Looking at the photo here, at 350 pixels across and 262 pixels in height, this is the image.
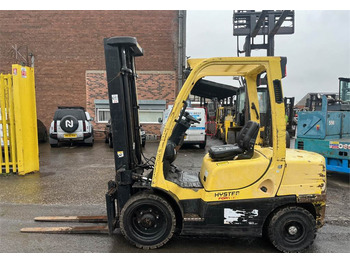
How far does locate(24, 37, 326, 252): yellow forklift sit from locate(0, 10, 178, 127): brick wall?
15.9 meters

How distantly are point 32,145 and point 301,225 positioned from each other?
7.49 m

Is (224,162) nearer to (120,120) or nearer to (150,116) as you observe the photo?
(120,120)

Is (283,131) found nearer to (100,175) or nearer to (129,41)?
(129,41)

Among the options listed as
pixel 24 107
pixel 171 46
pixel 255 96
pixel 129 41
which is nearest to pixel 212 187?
pixel 255 96

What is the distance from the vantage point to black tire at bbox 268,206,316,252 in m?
3.58

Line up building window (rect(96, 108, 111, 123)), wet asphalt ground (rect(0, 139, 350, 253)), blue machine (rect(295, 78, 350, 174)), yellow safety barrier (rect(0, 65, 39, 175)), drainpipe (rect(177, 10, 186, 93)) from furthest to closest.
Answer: building window (rect(96, 108, 111, 123)) → drainpipe (rect(177, 10, 186, 93)) → yellow safety barrier (rect(0, 65, 39, 175)) → blue machine (rect(295, 78, 350, 174)) → wet asphalt ground (rect(0, 139, 350, 253))

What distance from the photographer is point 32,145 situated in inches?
324

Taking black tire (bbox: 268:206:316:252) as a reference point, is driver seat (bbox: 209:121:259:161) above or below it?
above

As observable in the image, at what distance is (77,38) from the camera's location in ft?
62.3

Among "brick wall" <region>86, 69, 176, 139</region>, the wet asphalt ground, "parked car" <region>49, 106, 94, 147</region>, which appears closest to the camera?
the wet asphalt ground

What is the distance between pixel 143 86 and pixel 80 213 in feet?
48.7

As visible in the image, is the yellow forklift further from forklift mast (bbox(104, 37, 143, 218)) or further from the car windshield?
the car windshield

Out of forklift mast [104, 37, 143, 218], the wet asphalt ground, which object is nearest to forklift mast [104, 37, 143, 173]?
forklift mast [104, 37, 143, 218]

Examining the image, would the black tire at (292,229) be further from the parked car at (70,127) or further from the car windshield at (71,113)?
the car windshield at (71,113)
